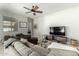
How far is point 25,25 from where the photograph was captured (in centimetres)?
176

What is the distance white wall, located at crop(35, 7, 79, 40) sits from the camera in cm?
166

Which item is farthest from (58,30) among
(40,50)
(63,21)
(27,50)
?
(27,50)

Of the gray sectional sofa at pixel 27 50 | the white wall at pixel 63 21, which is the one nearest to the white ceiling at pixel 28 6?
the white wall at pixel 63 21

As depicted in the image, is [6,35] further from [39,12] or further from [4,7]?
[39,12]

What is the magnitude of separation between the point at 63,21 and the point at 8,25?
885mm

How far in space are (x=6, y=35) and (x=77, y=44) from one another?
3.68 feet

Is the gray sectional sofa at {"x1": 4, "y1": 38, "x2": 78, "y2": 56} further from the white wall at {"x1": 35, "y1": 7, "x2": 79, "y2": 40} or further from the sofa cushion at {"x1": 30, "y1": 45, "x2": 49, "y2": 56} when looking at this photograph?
the white wall at {"x1": 35, "y1": 7, "x2": 79, "y2": 40}

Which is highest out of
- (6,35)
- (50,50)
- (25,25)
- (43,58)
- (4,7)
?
(4,7)

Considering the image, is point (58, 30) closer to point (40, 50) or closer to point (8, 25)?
point (40, 50)

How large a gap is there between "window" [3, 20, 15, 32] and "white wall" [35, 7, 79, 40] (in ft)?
1.28

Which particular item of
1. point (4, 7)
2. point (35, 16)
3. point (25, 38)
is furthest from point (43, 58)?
point (4, 7)

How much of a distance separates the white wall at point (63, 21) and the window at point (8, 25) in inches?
15.3

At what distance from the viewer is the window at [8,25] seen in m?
1.73

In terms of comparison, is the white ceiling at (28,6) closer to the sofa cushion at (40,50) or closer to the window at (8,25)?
the window at (8,25)
